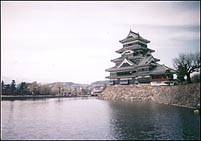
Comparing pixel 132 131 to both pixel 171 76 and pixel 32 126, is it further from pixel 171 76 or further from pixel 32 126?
pixel 171 76

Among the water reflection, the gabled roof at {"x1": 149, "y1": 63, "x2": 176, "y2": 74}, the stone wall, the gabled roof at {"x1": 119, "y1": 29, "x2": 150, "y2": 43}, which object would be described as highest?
the gabled roof at {"x1": 119, "y1": 29, "x2": 150, "y2": 43}

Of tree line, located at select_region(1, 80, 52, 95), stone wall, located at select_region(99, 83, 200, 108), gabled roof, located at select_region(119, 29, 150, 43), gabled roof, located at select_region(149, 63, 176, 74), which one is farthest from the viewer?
tree line, located at select_region(1, 80, 52, 95)

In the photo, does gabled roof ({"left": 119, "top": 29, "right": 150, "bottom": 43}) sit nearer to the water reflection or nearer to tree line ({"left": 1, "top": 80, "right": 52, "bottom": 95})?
tree line ({"left": 1, "top": 80, "right": 52, "bottom": 95})

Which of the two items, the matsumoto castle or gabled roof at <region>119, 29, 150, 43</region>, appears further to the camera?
gabled roof at <region>119, 29, 150, 43</region>

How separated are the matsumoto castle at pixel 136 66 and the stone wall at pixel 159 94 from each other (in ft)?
7.10

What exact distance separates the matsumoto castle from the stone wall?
2.16 meters

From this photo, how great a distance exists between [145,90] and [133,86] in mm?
4323

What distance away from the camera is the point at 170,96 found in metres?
36.2

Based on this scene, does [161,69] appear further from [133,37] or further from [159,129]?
[159,129]

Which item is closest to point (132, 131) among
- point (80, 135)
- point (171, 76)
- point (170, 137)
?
point (170, 137)

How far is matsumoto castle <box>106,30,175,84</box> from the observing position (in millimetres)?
45744

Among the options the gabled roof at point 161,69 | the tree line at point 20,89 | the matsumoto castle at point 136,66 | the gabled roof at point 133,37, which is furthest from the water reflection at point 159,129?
the tree line at point 20,89

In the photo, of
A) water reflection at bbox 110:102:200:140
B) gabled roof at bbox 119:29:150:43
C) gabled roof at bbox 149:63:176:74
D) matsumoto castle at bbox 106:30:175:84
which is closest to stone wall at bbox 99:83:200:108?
matsumoto castle at bbox 106:30:175:84

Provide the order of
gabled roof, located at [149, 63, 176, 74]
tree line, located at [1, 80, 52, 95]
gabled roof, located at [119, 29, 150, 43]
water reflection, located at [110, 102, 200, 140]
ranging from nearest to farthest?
water reflection, located at [110, 102, 200, 140]
gabled roof, located at [149, 63, 176, 74]
gabled roof, located at [119, 29, 150, 43]
tree line, located at [1, 80, 52, 95]
